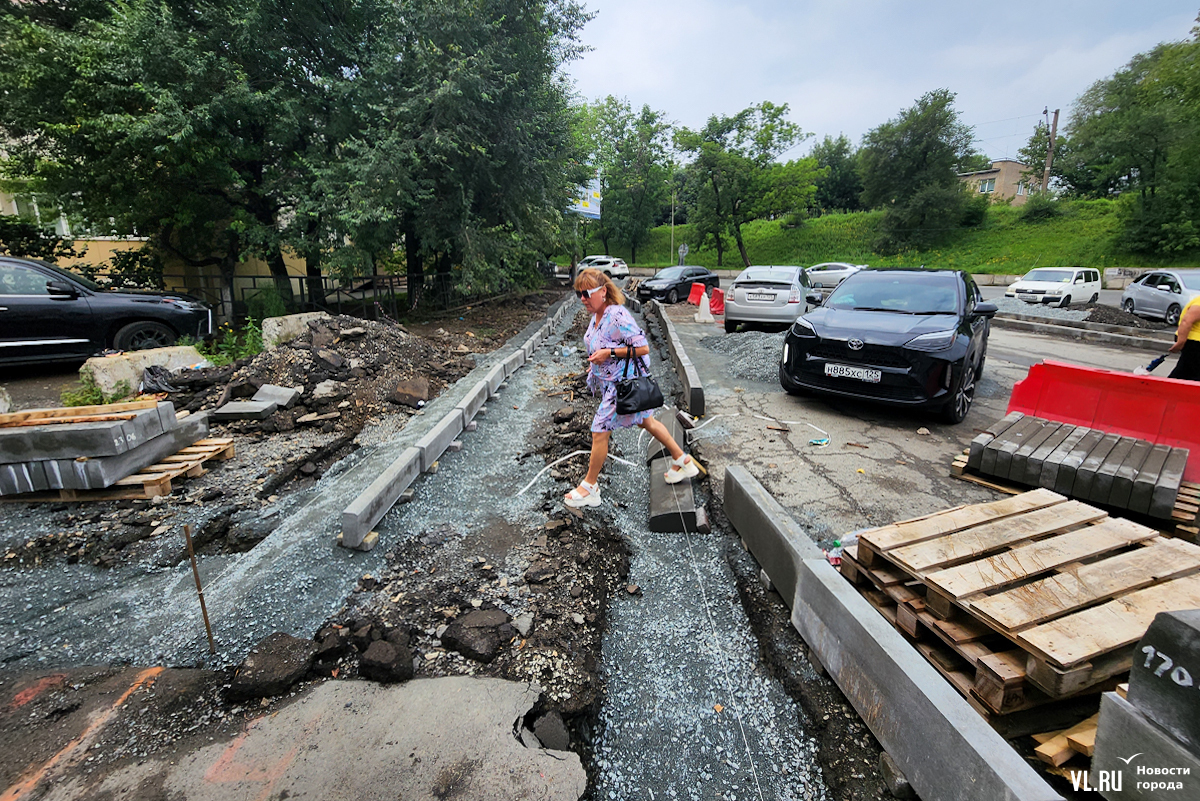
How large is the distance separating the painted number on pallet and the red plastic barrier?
3772 mm

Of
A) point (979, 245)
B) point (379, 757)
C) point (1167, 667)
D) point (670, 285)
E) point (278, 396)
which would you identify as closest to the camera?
point (1167, 667)

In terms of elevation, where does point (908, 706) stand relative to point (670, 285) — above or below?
below

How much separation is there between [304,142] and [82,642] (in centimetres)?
1297

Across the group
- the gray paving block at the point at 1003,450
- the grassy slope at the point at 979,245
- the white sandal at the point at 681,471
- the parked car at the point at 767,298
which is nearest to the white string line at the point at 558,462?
the white sandal at the point at 681,471

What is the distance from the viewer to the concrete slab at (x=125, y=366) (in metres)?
6.44

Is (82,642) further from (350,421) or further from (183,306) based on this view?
(183,306)

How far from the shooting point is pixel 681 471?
4312 mm

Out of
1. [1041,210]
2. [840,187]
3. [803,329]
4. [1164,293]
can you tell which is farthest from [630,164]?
[803,329]

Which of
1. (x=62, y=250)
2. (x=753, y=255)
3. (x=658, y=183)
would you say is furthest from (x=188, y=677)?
(x=658, y=183)

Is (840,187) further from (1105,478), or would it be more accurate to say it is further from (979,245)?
(1105,478)

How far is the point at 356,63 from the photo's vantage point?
472 inches

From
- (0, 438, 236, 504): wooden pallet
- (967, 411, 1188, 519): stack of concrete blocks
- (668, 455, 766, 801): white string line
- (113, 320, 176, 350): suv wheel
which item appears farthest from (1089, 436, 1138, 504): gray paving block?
(113, 320, 176, 350): suv wheel

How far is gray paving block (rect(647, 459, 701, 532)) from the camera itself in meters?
3.84

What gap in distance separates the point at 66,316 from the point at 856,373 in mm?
10956
